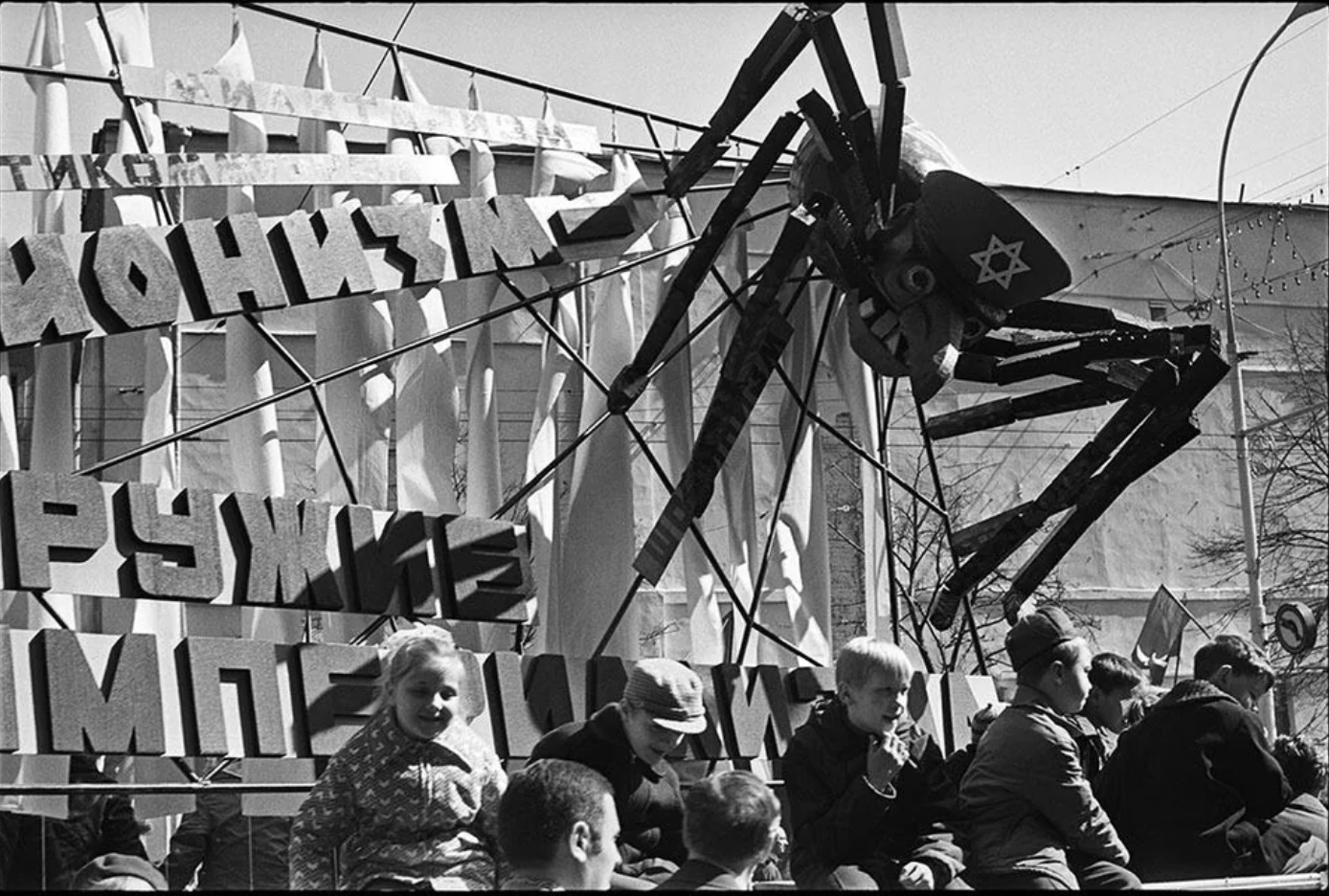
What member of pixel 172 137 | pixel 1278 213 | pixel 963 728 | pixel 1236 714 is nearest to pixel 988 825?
pixel 1236 714

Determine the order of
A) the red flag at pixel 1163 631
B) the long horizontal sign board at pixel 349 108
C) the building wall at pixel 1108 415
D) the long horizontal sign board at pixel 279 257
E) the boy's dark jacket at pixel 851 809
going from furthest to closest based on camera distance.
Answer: the building wall at pixel 1108 415 < the red flag at pixel 1163 631 < the long horizontal sign board at pixel 349 108 < the long horizontal sign board at pixel 279 257 < the boy's dark jacket at pixel 851 809

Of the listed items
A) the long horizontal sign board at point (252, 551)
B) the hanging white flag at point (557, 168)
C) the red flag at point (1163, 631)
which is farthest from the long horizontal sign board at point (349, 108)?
the red flag at point (1163, 631)

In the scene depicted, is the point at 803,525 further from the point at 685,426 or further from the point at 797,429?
the point at 685,426

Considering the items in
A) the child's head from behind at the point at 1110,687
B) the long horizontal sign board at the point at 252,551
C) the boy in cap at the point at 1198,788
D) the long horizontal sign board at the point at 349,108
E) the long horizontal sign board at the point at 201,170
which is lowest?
the boy in cap at the point at 1198,788

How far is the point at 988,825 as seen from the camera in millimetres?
5590

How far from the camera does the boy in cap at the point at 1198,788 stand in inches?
240

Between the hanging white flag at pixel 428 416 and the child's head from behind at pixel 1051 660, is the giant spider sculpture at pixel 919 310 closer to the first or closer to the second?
the hanging white flag at pixel 428 416

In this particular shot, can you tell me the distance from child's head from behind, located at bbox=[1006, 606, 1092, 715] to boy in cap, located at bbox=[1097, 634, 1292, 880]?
0.62 meters

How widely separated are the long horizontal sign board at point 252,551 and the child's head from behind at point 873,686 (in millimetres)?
2564

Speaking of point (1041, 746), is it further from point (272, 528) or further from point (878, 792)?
point (272, 528)

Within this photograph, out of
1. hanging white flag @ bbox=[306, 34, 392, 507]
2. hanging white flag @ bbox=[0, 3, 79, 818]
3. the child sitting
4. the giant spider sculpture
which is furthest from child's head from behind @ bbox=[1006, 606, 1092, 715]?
hanging white flag @ bbox=[306, 34, 392, 507]

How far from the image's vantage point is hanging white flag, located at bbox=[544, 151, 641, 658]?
29.8 ft

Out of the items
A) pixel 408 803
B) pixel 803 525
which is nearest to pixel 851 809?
pixel 408 803

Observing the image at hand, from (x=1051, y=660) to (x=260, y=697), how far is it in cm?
301
